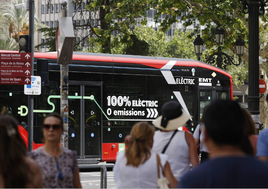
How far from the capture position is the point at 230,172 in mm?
2014

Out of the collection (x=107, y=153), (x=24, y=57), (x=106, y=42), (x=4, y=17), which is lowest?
(x=107, y=153)

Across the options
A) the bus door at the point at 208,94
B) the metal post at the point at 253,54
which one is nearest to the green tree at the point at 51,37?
the bus door at the point at 208,94

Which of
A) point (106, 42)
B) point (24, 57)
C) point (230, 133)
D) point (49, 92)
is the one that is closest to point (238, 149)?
point (230, 133)

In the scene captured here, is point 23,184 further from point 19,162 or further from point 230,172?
point 230,172

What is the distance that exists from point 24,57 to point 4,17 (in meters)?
34.8

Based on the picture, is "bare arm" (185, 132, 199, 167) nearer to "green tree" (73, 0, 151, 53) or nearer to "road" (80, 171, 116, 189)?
"road" (80, 171, 116, 189)

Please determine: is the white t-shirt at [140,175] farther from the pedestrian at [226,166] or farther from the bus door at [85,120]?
the bus door at [85,120]

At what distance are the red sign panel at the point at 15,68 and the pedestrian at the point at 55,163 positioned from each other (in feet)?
21.9

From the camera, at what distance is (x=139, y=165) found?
388 centimetres

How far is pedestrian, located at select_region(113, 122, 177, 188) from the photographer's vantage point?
3.86 metres

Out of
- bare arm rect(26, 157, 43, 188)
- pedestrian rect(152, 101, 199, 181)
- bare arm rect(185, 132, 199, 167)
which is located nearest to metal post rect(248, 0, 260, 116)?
pedestrian rect(152, 101, 199, 181)

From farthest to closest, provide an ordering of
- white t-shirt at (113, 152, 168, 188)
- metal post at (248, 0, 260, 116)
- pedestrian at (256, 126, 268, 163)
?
metal post at (248, 0, 260, 116) < white t-shirt at (113, 152, 168, 188) < pedestrian at (256, 126, 268, 163)

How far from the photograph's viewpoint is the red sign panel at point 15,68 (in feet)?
33.8

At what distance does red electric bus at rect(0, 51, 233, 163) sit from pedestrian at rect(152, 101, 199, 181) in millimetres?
8235
